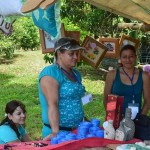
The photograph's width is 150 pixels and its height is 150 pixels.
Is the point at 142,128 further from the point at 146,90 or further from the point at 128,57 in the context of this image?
the point at 128,57

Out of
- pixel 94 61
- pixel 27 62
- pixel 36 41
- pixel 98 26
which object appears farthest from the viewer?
pixel 36 41

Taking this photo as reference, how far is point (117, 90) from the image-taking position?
151 inches

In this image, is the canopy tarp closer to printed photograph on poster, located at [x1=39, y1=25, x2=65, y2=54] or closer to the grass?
printed photograph on poster, located at [x1=39, y1=25, x2=65, y2=54]

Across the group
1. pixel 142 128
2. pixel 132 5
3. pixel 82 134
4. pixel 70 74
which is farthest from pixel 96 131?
pixel 132 5

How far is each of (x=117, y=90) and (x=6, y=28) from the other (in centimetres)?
161

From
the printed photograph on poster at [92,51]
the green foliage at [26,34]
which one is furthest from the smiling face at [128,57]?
the green foliage at [26,34]

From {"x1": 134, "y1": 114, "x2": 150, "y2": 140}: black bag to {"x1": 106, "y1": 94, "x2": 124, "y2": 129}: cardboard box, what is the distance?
0.47ft

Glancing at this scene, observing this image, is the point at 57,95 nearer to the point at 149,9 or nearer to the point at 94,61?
the point at 149,9

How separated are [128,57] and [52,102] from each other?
3.54ft

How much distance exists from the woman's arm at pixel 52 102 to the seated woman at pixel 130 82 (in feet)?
2.87

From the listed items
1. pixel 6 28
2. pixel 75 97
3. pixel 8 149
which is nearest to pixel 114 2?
pixel 75 97

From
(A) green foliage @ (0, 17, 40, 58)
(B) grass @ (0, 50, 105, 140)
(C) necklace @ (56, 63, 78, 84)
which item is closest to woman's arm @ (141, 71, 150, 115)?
(C) necklace @ (56, 63, 78, 84)

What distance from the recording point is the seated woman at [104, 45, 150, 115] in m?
3.78

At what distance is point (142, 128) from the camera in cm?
293
